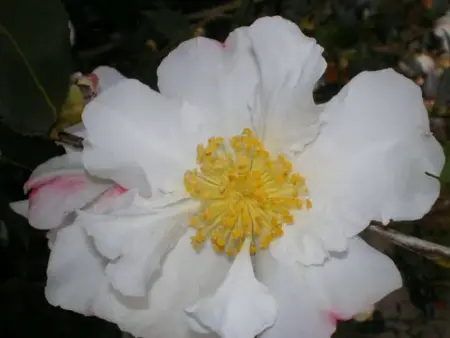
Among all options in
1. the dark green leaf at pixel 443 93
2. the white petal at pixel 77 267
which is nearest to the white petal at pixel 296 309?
the white petal at pixel 77 267

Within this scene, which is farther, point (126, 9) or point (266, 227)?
point (126, 9)

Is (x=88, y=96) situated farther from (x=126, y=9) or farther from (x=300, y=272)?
(x=126, y=9)

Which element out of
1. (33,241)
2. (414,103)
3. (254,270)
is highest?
(414,103)

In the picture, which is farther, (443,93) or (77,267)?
(443,93)

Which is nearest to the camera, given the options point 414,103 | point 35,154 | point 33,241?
point 414,103

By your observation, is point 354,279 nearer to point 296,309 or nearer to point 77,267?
point 296,309

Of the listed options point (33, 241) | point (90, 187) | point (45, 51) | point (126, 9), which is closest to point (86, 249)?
point (90, 187)

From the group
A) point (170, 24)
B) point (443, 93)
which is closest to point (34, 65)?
point (170, 24)
